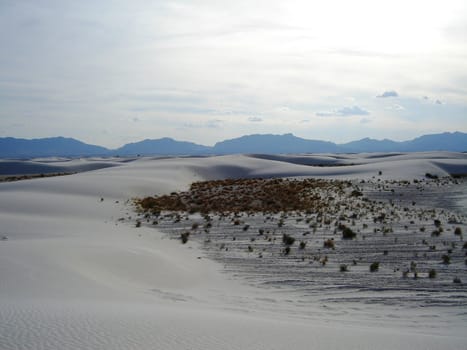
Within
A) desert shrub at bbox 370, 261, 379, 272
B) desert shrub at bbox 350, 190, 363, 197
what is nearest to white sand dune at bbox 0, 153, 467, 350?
desert shrub at bbox 370, 261, 379, 272

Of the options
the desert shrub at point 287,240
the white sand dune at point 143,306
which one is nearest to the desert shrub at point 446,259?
the white sand dune at point 143,306

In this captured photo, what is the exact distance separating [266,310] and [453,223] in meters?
10.1

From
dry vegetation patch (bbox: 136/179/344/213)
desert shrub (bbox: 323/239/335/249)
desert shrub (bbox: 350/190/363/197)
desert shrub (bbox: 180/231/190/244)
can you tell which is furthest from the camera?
desert shrub (bbox: 350/190/363/197)

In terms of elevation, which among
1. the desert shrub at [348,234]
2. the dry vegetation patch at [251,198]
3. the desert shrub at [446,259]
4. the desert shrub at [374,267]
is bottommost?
the desert shrub at [374,267]

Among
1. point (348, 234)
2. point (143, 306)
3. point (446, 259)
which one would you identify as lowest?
point (143, 306)

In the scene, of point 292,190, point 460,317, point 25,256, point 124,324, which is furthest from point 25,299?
point 292,190

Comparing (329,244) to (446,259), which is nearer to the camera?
(446,259)

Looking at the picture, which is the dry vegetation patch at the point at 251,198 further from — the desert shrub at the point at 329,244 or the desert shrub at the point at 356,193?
the desert shrub at the point at 329,244

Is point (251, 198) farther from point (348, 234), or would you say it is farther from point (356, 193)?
point (348, 234)

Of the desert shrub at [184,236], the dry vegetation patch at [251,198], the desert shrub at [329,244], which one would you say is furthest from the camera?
the dry vegetation patch at [251,198]

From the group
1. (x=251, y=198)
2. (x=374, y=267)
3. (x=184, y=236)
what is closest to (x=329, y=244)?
(x=374, y=267)

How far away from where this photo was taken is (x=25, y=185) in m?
26.4

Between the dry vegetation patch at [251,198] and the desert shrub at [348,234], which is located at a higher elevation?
the dry vegetation patch at [251,198]

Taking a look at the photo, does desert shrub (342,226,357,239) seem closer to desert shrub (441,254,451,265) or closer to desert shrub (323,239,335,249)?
desert shrub (323,239,335,249)
